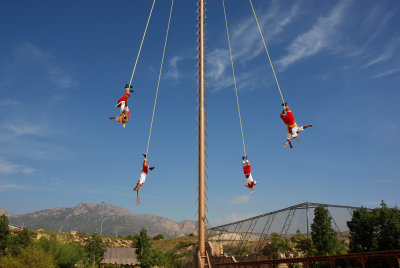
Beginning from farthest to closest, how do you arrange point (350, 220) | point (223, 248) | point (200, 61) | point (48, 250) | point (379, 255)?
point (48, 250)
point (223, 248)
point (350, 220)
point (200, 61)
point (379, 255)

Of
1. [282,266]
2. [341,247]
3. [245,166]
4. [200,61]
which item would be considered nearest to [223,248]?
[282,266]

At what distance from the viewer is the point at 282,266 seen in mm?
32812

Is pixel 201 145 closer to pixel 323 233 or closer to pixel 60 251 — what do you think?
pixel 323 233

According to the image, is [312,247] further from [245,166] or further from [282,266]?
[245,166]

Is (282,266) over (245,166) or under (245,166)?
under

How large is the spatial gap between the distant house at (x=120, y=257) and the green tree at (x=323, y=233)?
43.5 metres

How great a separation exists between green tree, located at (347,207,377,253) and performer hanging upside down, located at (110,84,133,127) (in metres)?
25.5

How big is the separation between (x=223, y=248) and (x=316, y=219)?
15138 mm

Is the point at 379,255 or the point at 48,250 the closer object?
the point at 379,255

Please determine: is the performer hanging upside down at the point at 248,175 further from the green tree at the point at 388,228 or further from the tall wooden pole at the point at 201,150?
the green tree at the point at 388,228

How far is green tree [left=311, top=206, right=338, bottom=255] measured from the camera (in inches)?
1209

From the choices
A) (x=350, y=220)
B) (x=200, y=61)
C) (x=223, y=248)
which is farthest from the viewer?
(x=223, y=248)

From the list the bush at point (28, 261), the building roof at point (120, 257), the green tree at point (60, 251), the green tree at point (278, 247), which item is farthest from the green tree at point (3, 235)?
the green tree at point (278, 247)

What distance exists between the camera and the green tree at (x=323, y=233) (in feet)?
101
